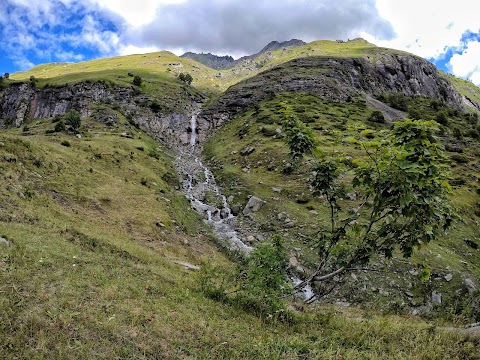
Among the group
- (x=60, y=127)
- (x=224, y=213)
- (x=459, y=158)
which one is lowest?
(x=224, y=213)

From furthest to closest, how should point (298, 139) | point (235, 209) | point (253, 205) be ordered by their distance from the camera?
point (235, 209), point (253, 205), point (298, 139)

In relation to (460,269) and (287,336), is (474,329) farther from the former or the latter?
(460,269)

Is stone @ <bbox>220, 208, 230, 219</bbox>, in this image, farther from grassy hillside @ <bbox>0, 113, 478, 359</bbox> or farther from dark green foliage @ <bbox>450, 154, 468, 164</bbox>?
dark green foliage @ <bbox>450, 154, 468, 164</bbox>

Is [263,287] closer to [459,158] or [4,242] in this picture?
[4,242]

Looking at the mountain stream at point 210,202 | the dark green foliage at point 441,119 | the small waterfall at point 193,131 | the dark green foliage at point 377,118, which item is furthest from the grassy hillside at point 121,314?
the dark green foliage at point 441,119

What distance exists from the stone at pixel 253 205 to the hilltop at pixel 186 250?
0.83ft

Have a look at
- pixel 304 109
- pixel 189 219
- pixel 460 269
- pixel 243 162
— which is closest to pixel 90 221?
pixel 189 219

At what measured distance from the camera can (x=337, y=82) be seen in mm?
97062

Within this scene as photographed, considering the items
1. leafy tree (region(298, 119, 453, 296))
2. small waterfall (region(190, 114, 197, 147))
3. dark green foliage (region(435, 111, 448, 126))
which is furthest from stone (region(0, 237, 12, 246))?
dark green foliage (region(435, 111, 448, 126))

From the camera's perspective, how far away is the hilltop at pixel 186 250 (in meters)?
8.97

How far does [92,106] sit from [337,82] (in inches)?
2712

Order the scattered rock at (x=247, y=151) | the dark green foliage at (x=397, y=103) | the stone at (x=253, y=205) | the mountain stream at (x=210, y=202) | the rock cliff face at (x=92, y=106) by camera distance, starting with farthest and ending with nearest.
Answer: the dark green foliage at (x=397, y=103) < the rock cliff face at (x=92, y=106) < the scattered rock at (x=247, y=151) < the stone at (x=253, y=205) < the mountain stream at (x=210, y=202)

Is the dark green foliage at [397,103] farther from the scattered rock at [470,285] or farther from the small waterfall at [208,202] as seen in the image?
the scattered rock at [470,285]

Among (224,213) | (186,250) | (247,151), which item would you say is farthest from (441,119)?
(186,250)
